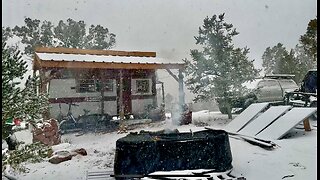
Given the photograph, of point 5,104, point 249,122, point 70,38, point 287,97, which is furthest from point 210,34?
point 70,38

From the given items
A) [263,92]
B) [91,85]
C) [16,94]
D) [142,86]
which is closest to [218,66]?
[263,92]

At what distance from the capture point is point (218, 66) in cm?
1392

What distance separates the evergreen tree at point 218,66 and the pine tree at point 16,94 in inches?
396

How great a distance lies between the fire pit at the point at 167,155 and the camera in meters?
5.96

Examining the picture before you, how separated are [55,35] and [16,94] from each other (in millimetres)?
22872

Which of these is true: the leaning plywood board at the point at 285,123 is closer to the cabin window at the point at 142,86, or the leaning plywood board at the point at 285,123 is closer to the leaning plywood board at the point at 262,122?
the leaning plywood board at the point at 262,122

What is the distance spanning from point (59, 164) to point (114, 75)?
27.5ft

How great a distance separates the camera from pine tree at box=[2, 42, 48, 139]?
13.5 ft

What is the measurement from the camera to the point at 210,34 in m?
14.2

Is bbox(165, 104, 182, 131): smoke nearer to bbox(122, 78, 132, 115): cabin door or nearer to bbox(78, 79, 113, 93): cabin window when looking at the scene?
bbox(122, 78, 132, 115): cabin door

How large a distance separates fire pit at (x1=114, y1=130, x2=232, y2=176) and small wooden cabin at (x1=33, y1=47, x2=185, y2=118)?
7.17 m

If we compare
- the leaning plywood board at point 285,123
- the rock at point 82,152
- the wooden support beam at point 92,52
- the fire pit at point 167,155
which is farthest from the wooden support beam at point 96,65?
the fire pit at point 167,155

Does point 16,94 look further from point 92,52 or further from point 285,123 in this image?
point 92,52

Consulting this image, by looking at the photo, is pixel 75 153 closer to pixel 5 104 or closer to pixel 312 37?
pixel 5 104
